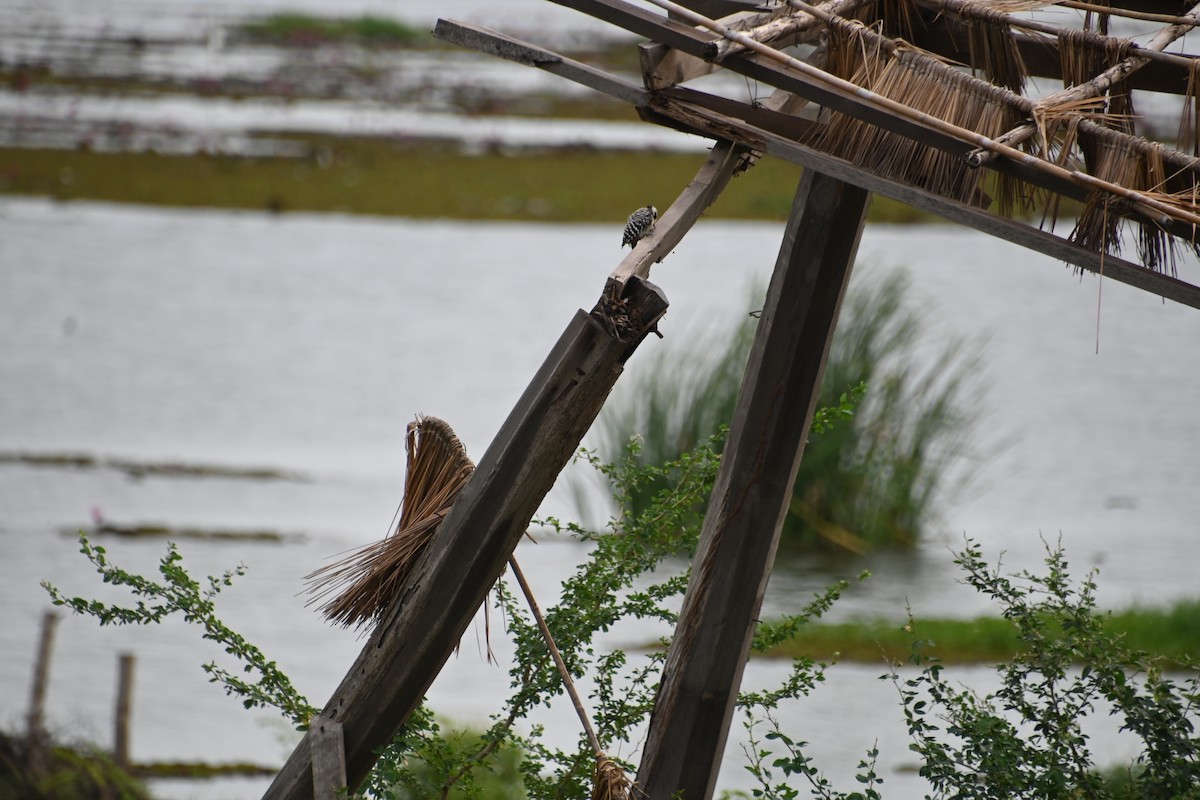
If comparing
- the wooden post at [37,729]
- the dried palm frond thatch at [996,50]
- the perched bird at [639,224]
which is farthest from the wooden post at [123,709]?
the dried palm frond thatch at [996,50]

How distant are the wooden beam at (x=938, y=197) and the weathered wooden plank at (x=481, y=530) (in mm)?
323

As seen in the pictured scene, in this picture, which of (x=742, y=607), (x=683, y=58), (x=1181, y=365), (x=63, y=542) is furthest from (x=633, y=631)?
(x=1181, y=365)

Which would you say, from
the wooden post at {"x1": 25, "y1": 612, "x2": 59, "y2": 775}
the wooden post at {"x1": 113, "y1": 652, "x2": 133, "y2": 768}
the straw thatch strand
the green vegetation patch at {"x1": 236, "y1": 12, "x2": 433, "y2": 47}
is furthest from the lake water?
the green vegetation patch at {"x1": 236, "y1": 12, "x2": 433, "y2": 47}

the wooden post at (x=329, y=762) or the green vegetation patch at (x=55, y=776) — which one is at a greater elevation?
the green vegetation patch at (x=55, y=776)

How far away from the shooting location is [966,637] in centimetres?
613

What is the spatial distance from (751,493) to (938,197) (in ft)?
2.20

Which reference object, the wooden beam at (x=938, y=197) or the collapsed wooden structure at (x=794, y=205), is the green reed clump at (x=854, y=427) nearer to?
the collapsed wooden structure at (x=794, y=205)

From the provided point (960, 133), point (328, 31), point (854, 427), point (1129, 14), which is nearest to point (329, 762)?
point (960, 133)

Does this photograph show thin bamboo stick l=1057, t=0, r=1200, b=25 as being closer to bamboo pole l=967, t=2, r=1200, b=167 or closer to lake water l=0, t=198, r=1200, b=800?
bamboo pole l=967, t=2, r=1200, b=167

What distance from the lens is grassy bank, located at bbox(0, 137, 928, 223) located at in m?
16.6

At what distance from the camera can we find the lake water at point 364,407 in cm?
569

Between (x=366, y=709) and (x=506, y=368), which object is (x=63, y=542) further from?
(x=366, y=709)

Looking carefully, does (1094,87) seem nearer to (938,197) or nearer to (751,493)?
(938,197)

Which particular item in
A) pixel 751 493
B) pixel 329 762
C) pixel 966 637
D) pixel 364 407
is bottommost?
pixel 329 762
